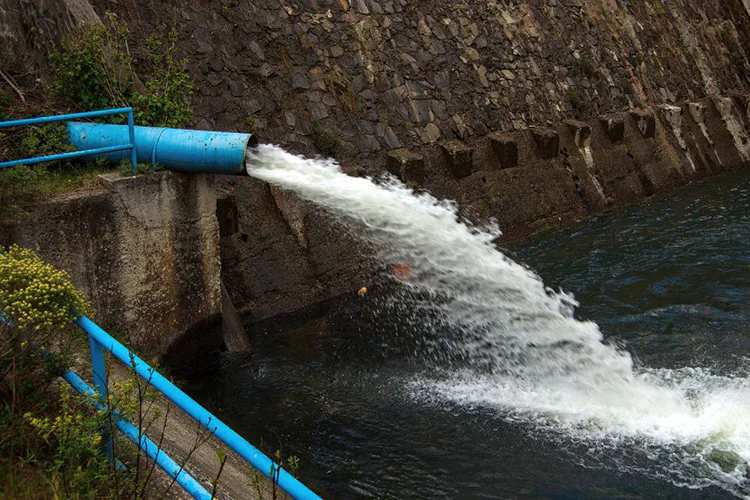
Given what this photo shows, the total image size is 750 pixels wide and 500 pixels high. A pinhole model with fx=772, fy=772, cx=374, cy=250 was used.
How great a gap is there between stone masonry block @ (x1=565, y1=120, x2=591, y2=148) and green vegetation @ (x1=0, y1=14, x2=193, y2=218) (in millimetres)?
7817

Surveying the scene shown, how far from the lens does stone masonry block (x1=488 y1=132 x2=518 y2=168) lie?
13.3m

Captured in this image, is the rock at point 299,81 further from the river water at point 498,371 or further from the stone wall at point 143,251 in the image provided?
the stone wall at point 143,251

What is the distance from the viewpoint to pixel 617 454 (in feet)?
21.7

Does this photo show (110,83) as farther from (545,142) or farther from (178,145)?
(545,142)

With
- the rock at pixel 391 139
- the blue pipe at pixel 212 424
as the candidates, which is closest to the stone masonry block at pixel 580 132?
the rock at pixel 391 139

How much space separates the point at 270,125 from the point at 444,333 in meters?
3.97

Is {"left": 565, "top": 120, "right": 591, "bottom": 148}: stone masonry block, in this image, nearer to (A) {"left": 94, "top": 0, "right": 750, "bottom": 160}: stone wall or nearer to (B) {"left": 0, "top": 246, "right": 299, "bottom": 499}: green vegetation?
(A) {"left": 94, "top": 0, "right": 750, "bottom": 160}: stone wall

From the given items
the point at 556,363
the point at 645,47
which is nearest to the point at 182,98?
the point at 556,363

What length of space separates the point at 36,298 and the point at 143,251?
10.9ft

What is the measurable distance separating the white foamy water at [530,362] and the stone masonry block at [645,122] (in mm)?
7051

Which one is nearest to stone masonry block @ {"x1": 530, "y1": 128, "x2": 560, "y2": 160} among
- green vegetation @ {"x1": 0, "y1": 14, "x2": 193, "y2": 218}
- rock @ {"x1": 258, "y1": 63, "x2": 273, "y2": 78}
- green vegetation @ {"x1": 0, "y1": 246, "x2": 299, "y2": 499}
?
rock @ {"x1": 258, "y1": 63, "x2": 273, "y2": 78}

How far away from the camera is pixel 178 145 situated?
7.41 m

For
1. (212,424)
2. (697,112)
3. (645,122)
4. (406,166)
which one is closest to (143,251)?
(212,424)

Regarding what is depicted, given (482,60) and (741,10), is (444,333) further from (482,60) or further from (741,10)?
(741,10)
